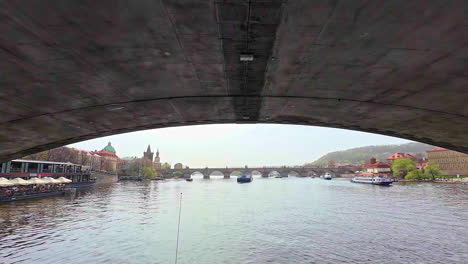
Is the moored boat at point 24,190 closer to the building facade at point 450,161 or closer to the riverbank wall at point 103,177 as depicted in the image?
the riverbank wall at point 103,177

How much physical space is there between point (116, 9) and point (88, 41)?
1863 millimetres

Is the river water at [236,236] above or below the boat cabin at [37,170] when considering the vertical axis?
below

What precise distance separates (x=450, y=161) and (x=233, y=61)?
194 meters

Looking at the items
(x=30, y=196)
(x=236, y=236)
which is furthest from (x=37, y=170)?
(x=236, y=236)

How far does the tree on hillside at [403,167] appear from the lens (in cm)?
13512

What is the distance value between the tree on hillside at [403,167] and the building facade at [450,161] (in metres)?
33.8

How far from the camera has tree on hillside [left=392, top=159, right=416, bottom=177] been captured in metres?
135

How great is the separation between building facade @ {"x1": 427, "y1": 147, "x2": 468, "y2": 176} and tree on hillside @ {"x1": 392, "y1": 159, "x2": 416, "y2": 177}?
1331 inches

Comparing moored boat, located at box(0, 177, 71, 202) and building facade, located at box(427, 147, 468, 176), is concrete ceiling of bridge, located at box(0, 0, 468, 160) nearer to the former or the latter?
moored boat, located at box(0, 177, 71, 202)

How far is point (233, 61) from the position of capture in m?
9.10

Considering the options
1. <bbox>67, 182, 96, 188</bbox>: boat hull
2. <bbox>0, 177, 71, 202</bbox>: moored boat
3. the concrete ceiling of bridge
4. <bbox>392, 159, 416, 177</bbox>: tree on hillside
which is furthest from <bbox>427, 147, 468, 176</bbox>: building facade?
<bbox>0, 177, 71, 202</bbox>: moored boat

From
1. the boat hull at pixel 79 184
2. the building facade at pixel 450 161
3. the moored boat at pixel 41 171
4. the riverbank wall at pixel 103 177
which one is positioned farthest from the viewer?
the building facade at pixel 450 161

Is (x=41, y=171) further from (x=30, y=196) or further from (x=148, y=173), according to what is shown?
(x=148, y=173)

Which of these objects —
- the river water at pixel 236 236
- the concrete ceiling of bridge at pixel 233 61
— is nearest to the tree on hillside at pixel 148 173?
the river water at pixel 236 236
